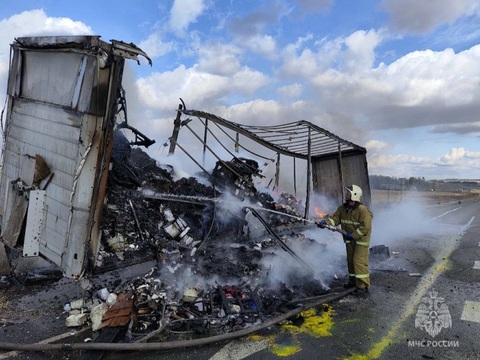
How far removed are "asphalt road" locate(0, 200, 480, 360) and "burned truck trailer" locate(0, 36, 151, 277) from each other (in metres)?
1.23

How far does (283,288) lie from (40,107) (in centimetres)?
432

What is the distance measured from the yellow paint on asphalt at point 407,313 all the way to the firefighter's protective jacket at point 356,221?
1079mm

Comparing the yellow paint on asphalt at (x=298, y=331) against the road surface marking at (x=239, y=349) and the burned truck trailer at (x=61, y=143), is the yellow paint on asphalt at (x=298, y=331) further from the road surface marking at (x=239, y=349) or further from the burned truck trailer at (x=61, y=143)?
the burned truck trailer at (x=61, y=143)

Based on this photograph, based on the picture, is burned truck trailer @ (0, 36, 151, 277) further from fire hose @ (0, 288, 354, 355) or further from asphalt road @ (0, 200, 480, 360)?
asphalt road @ (0, 200, 480, 360)

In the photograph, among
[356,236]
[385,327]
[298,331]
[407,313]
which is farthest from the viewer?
[356,236]

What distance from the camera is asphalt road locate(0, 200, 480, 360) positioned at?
353 cm

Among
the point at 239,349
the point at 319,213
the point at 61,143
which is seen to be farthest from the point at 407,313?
the point at 319,213

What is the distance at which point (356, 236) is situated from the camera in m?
5.68

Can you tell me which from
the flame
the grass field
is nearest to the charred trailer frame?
the flame

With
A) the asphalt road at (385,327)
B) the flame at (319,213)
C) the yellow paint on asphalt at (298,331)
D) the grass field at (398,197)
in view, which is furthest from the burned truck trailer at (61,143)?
the grass field at (398,197)

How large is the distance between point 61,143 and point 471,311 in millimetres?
5847

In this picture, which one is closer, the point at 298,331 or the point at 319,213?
the point at 298,331

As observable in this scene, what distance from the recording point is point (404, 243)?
9953 millimetres

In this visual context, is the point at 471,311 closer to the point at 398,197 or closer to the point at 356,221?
the point at 356,221
